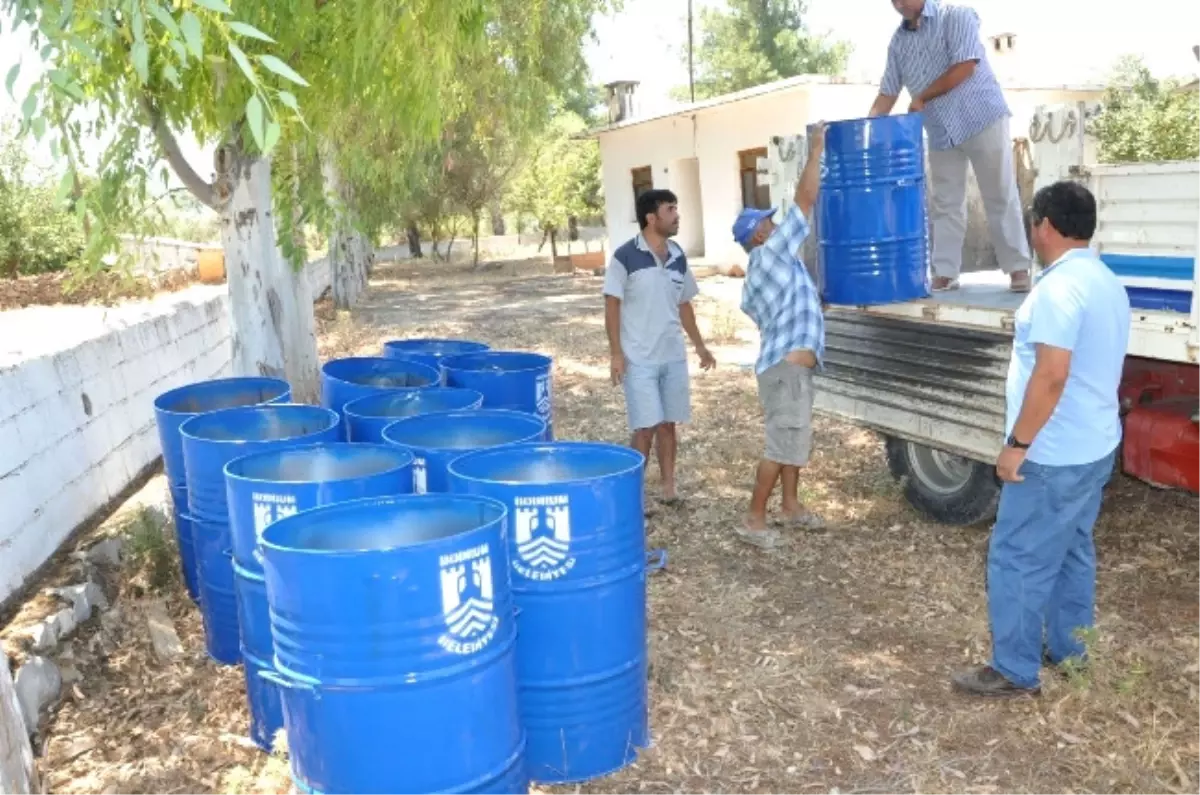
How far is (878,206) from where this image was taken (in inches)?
199

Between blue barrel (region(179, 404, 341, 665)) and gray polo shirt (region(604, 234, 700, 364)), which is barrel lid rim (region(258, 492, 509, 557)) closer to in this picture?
blue barrel (region(179, 404, 341, 665))

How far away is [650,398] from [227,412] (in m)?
2.48

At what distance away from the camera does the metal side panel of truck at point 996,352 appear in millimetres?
3840

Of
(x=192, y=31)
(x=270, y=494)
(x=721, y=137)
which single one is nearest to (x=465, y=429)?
(x=270, y=494)

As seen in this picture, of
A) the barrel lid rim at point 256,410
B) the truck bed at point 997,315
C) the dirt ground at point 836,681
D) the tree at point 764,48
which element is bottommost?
the dirt ground at point 836,681

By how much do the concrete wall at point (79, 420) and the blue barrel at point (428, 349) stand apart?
1.49 meters

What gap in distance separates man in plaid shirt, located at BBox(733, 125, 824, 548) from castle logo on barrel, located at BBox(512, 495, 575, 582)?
97.7 inches

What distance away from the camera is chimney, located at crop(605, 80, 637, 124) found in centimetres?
2541

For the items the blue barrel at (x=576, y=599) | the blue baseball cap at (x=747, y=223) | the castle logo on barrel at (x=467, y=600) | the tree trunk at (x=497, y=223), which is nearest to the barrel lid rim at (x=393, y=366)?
the blue baseball cap at (x=747, y=223)

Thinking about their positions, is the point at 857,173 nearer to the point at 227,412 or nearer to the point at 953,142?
the point at 953,142

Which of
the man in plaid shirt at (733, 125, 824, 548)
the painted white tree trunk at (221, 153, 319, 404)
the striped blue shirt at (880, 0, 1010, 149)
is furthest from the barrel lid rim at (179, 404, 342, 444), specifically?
the striped blue shirt at (880, 0, 1010, 149)

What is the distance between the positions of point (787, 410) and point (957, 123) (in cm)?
165

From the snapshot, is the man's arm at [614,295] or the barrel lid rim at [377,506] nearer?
the barrel lid rim at [377,506]

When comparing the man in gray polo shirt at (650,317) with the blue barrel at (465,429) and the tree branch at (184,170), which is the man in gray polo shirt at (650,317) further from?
the tree branch at (184,170)
